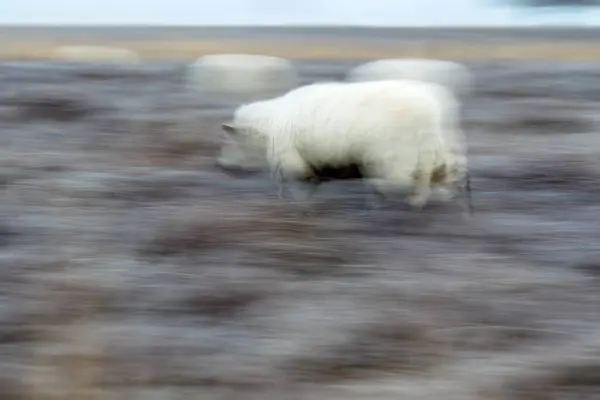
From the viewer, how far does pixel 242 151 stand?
8062mm

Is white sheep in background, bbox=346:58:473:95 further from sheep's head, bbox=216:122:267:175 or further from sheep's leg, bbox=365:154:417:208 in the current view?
sheep's leg, bbox=365:154:417:208

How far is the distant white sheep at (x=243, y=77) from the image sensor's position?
1254cm

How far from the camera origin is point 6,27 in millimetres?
20547

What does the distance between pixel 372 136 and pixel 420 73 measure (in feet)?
16.0

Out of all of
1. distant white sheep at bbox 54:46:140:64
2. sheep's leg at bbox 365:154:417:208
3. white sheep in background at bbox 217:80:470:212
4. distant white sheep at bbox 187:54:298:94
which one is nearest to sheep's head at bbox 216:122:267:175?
white sheep in background at bbox 217:80:470:212

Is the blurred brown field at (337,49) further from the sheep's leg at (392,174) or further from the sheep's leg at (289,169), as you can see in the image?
the sheep's leg at (392,174)

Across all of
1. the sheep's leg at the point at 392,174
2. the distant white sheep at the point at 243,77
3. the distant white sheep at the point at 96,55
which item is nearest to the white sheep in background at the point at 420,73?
the distant white sheep at the point at 243,77

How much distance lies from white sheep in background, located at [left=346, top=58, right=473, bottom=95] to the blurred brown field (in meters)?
2.12

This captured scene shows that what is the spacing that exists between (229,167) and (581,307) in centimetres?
310

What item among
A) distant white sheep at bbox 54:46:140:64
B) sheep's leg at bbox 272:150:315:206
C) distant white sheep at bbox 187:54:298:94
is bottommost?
sheep's leg at bbox 272:150:315:206

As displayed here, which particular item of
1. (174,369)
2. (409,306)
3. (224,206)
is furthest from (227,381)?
(224,206)

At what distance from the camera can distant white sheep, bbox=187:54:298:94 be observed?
12539 mm

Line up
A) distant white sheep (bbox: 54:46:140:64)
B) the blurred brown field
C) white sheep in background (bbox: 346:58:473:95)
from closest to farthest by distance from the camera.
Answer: white sheep in background (bbox: 346:58:473:95), distant white sheep (bbox: 54:46:140:64), the blurred brown field

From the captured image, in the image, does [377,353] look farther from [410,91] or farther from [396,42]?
[396,42]
